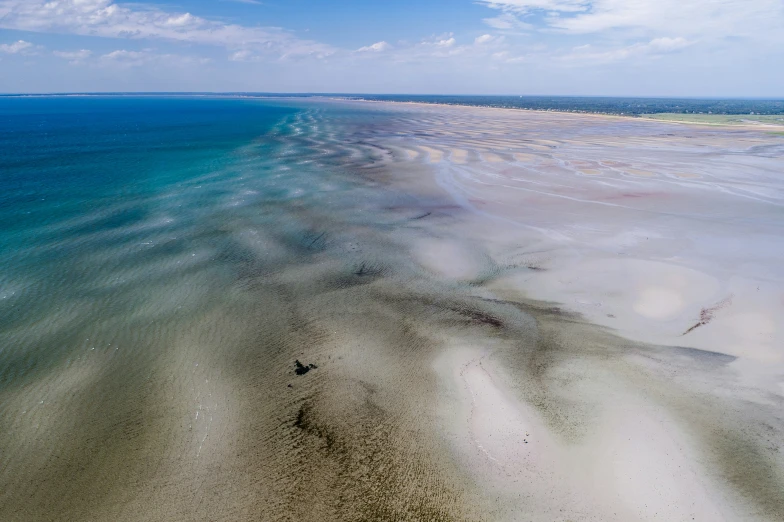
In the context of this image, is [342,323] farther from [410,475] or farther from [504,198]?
[504,198]

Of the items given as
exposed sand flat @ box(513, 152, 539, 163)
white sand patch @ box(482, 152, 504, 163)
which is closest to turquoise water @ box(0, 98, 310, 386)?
white sand patch @ box(482, 152, 504, 163)

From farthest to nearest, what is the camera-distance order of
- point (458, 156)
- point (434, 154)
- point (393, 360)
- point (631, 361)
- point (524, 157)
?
point (434, 154) → point (458, 156) → point (524, 157) → point (393, 360) → point (631, 361)

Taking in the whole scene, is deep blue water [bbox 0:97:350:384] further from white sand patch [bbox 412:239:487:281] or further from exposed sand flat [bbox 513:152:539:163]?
exposed sand flat [bbox 513:152:539:163]

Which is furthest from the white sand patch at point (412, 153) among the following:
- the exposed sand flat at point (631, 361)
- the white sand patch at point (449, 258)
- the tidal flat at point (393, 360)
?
the white sand patch at point (449, 258)

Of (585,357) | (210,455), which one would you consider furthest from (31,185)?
(585,357)

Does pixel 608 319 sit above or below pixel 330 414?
above

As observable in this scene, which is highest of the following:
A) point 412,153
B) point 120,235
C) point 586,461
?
point 412,153

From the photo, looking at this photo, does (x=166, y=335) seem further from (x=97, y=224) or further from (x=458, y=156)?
(x=458, y=156)

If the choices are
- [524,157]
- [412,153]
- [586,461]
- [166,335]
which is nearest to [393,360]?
[586,461]
